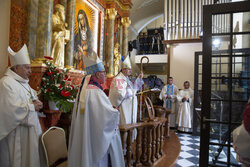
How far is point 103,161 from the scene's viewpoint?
2.31m

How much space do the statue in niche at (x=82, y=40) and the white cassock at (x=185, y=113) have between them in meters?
3.95

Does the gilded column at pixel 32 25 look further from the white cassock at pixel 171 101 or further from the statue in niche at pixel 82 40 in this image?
the white cassock at pixel 171 101

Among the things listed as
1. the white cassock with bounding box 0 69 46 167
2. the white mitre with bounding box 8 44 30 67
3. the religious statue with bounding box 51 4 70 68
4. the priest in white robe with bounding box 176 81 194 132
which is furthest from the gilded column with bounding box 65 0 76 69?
the priest in white robe with bounding box 176 81 194 132

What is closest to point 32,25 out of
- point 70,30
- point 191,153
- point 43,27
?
point 43,27

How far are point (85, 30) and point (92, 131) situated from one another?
467 cm

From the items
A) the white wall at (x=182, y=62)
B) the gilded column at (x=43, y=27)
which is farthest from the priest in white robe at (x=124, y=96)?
the white wall at (x=182, y=62)

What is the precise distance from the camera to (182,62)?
8.66 m

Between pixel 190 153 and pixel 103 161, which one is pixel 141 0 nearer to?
pixel 190 153

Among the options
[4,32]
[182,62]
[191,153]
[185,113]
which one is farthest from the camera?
[182,62]

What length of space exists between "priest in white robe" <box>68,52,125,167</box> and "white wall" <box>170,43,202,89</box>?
273 inches

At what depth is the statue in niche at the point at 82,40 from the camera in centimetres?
570

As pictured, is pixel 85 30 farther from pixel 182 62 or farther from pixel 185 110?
pixel 182 62

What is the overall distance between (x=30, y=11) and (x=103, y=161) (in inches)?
143

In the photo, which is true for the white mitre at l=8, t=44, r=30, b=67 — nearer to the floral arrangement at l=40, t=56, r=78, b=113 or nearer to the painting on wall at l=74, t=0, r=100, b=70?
the floral arrangement at l=40, t=56, r=78, b=113
